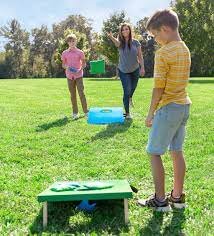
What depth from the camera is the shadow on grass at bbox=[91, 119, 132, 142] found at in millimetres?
8414

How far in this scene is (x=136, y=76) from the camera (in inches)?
399

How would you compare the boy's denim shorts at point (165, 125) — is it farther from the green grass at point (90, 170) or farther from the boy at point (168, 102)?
the green grass at point (90, 170)

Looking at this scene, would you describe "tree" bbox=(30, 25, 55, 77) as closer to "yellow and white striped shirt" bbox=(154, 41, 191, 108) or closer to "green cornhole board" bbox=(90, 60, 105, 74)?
"green cornhole board" bbox=(90, 60, 105, 74)

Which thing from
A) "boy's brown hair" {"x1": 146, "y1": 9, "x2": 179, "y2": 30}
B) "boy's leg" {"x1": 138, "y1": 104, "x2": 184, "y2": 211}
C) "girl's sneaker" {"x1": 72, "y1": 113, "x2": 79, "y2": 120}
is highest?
"boy's brown hair" {"x1": 146, "y1": 9, "x2": 179, "y2": 30}

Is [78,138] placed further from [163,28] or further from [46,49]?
[46,49]

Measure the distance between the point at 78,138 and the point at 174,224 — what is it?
4.33 m

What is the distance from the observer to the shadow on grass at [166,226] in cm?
397

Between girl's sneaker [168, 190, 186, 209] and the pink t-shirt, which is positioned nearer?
girl's sneaker [168, 190, 186, 209]

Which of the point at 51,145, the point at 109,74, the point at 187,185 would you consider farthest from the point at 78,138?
the point at 109,74

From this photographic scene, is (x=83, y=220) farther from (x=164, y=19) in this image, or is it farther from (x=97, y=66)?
(x=97, y=66)

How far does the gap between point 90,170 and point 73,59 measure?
17.7 feet

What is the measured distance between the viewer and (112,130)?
29.5 ft

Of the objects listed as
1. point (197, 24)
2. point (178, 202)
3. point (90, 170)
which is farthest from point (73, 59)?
point (197, 24)

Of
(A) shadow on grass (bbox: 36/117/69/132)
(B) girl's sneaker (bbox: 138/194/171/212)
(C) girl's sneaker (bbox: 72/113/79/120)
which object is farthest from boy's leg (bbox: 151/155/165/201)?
(C) girl's sneaker (bbox: 72/113/79/120)
